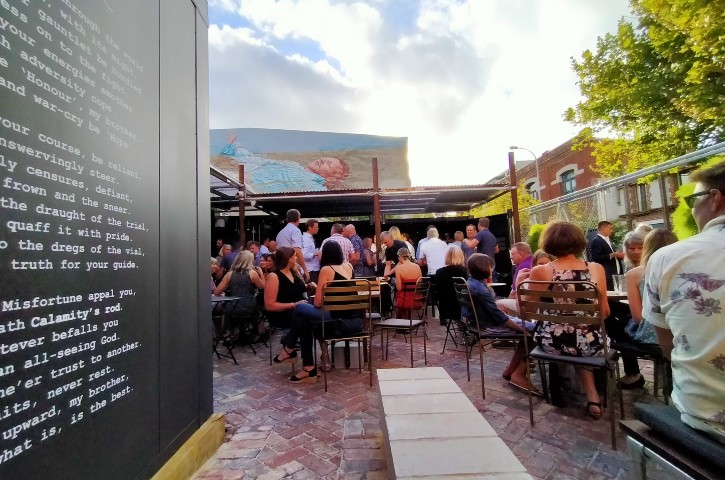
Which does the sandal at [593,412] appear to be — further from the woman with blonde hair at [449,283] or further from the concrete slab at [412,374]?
the woman with blonde hair at [449,283]

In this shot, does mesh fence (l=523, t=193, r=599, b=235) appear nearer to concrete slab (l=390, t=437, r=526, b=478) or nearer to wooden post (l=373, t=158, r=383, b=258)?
wooden post (l=373, t=158, r=383, b=258)

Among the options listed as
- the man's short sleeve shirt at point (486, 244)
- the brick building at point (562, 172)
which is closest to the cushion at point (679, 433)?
the man's short sleeve shirt at point (486, 244)

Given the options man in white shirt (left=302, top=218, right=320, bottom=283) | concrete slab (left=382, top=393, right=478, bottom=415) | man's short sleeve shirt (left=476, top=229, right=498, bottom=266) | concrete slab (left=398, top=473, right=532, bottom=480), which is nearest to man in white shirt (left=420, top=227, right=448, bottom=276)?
man's short sleeve shirt (left=476, top=229, right=498, bottom=266)

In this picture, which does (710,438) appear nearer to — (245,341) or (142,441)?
(142,441)

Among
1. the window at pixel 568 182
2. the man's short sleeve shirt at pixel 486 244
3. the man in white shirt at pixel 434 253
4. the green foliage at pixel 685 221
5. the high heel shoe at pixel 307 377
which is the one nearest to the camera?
the high heel shoe at pixel 307 377

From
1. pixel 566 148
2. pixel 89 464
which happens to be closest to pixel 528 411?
pixel 89 464

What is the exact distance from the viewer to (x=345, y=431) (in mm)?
2588

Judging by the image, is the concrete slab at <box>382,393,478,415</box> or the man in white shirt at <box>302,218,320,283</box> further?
the man in white shirt at <box>302,218,320,283</box>

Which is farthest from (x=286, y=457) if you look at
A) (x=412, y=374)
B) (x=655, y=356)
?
(x=655, y=356)

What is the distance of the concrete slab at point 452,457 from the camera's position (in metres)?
1.26

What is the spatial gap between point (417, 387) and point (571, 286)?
4.91 ft

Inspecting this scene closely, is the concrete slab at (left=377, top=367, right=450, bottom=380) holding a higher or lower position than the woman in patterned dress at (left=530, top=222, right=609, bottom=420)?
lower

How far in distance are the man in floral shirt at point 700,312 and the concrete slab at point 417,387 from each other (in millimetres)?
1007

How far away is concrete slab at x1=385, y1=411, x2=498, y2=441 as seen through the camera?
4.99 ft
